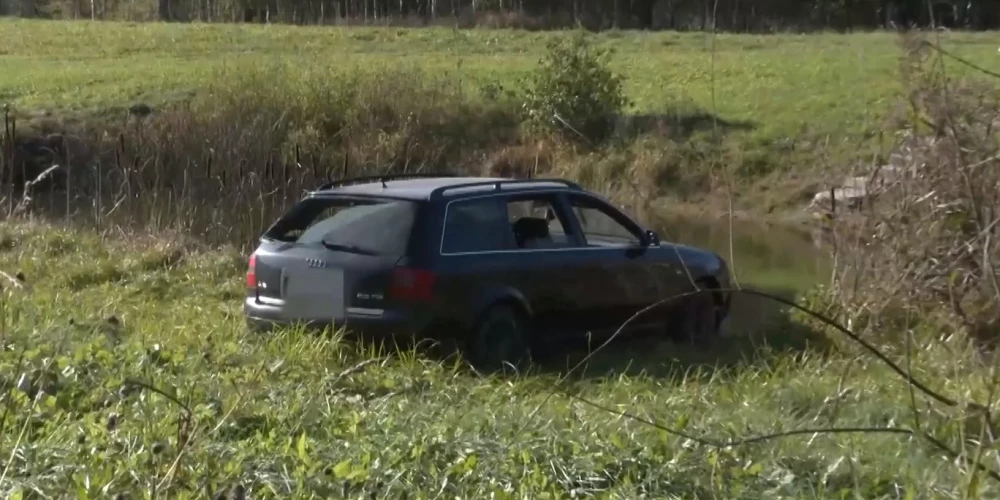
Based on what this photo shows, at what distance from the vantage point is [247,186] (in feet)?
55.2

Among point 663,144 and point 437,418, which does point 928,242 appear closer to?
point 437,418

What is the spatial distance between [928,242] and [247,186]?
353 inches

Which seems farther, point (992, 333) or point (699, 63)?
point (699, 63)

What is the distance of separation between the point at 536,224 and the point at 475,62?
23.4 m

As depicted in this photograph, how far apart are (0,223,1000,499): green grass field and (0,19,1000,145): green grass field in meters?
15.4

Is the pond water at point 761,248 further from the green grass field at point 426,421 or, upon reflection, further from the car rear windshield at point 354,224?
the green grass field at point 426,421

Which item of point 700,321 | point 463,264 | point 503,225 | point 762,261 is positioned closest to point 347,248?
point 463,264

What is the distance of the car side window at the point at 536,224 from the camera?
9812 millimetres

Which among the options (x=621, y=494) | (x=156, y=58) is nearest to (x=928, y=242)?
(x=621, y=494)

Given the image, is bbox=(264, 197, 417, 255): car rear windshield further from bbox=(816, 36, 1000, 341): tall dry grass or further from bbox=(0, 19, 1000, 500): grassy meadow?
bbox=(816, 36, 1000, 341): tall dry grass

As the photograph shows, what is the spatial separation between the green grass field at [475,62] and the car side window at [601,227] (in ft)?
42.0

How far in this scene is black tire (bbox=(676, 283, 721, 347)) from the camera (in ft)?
35.9

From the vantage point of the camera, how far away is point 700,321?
11.1 m

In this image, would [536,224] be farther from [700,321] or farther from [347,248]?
[700,321]
